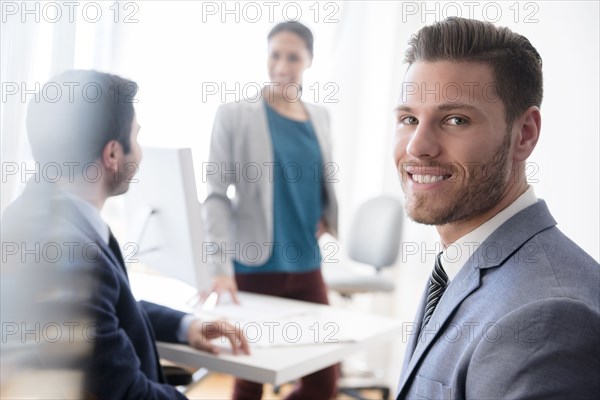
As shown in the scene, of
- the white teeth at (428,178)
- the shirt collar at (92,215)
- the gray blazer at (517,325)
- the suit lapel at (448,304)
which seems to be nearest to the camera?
the gray blazer at (517,325)

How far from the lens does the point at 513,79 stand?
1.04 metres

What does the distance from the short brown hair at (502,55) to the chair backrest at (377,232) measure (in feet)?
6.83

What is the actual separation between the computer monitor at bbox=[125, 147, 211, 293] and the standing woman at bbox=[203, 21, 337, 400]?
290 mm

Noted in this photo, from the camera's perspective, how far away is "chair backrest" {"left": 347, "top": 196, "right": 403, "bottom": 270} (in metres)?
3.14

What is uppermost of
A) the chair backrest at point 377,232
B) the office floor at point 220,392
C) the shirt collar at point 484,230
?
the shirt collar at point 484,230

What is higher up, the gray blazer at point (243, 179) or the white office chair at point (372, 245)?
the gray blazer at point (243, 179)

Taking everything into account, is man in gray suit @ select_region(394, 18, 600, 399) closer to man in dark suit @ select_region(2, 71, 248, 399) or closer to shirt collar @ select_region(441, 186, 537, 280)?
shirt collar @ select_region(441, 186, 537, 280)

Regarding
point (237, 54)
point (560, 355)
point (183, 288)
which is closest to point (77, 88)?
point (560, 355)

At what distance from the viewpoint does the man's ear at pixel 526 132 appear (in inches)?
41.6

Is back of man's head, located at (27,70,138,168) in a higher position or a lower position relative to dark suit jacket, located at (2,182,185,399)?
higher
